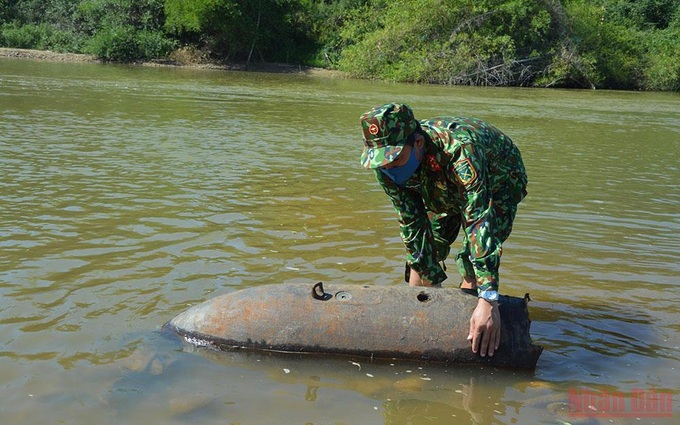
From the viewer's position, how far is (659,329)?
5035 mm

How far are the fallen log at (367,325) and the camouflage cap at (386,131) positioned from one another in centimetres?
105

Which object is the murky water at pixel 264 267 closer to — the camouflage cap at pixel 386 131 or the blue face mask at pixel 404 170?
the blue face mask at pixel 404 170

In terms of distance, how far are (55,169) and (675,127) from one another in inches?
590

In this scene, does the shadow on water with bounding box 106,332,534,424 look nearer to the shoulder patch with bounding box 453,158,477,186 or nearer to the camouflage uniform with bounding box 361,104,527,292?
the camouflage uniform with bounding box 361,104,527,292

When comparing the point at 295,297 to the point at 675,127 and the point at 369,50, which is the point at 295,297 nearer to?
the point at 675,127

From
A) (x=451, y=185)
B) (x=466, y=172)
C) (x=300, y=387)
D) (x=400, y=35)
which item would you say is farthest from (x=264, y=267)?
(x=400, y=35)

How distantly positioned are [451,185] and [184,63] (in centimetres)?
3992

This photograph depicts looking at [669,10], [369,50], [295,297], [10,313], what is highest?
[669,10]

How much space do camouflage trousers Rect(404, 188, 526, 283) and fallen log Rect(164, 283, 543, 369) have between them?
222 mm

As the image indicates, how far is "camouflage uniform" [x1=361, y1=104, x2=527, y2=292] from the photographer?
3609 millimetres

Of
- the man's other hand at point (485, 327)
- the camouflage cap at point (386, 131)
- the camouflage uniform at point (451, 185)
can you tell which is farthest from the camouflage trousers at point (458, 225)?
the camouflage cap at point (386, 131)

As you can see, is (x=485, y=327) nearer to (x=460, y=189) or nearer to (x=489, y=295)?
(x=489, y=295)

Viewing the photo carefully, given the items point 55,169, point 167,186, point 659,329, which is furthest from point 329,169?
point 659,329

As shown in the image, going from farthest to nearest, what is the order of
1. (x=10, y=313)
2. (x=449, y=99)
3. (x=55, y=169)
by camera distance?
1. (x=449, y=99)
2. (x=55, y=169)
3. (x=10, y=313)
